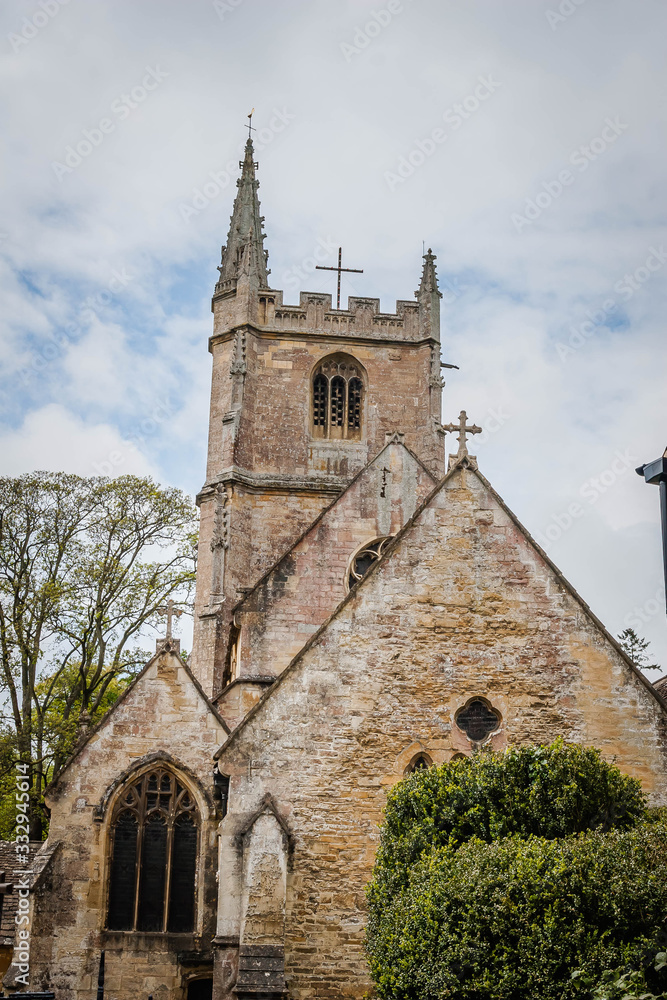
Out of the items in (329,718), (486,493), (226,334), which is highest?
(226,334)

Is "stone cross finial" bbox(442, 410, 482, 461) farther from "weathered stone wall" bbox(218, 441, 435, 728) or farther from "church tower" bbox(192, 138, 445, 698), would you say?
"church tower" bbox(192, 138, 445, 698)

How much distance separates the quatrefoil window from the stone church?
0.09 ft

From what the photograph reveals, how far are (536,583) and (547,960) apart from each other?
592 centimetres

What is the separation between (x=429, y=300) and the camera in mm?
34594

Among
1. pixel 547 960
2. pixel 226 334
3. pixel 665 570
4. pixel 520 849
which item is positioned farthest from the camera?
pixel 226 334

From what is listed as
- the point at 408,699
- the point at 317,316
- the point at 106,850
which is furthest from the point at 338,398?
the point at 408,699

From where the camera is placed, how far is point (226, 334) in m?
33.7

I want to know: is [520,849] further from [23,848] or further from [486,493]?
[23,848]

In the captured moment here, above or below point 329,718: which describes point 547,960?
below

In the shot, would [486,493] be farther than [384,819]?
Yes

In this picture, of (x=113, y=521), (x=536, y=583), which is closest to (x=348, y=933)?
(x=536, y=583)

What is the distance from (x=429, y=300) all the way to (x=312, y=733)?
74.0 feet

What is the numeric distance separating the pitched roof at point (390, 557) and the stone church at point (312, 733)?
33 millimetres

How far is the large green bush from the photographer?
10719mm
